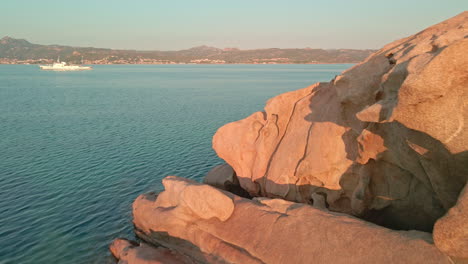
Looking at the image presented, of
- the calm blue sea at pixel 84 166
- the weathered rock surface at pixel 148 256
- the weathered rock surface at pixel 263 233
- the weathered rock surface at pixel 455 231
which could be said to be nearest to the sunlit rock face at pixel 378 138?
the weathered rock surface at pixel 455 231

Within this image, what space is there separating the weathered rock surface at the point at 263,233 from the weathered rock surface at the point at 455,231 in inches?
13.3

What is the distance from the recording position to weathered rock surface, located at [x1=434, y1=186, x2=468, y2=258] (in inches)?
366

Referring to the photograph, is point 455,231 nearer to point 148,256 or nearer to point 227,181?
point 148,256

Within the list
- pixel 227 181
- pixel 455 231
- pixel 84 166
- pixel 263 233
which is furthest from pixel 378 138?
pixel 84 166

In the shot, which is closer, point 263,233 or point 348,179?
point 263,233

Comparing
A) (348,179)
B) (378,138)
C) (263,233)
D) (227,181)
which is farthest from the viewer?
(227,181)

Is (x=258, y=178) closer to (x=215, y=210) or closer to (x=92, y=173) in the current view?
(x=215, y=210)

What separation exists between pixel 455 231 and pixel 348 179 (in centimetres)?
782

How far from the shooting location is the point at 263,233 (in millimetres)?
13750

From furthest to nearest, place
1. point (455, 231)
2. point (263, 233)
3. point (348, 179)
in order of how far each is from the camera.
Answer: point (348, 179)
point (263, 233)
point (455, 231)

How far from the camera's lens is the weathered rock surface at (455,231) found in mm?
9297

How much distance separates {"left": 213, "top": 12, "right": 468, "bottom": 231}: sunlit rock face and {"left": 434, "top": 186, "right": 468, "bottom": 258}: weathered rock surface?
87.8 inches

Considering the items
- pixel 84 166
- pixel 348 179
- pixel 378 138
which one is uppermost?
pixel 378 138

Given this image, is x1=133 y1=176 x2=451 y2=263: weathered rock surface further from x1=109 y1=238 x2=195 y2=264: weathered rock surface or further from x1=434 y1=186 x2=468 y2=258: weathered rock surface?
x1=109 y1=238 x2=195 y2=264: weathered rock surface
